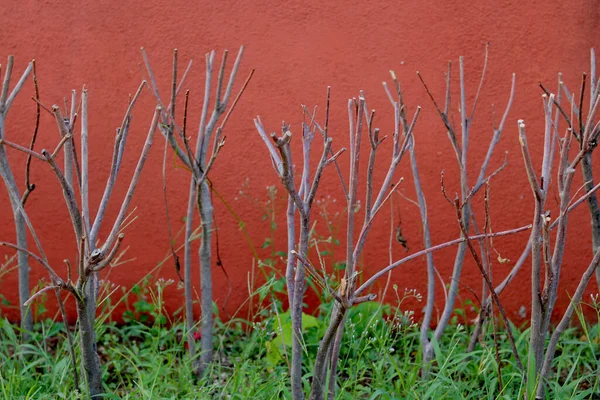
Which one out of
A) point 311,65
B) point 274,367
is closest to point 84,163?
point 274,367

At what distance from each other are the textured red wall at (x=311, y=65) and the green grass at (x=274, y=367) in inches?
19.7

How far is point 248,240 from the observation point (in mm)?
3496

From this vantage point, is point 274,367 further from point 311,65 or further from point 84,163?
point 311,65

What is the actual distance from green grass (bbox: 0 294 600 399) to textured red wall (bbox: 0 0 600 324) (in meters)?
0.50

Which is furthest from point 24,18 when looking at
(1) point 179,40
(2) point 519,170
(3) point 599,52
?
(3) point 599,52

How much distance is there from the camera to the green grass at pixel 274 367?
8.85ft

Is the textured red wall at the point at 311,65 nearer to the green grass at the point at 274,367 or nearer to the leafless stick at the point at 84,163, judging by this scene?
the green grass at the point at 274,367

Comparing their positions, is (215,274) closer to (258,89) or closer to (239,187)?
(239,187)

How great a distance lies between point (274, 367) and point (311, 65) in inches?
53.3

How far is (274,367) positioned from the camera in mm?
2967

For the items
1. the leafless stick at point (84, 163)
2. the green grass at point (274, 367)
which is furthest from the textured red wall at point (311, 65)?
the leafless stick at point (84, 163)

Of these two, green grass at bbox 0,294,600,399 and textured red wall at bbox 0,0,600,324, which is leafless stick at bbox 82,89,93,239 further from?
textured red wall at bbox 0,0,600,324

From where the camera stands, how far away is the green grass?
2.70 meters

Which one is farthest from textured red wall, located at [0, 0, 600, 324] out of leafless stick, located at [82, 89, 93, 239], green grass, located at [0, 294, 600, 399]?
leafless stick, located at [82, 89, 93, 239]
